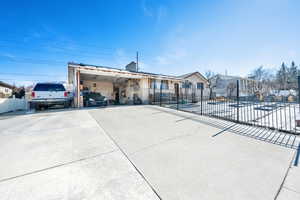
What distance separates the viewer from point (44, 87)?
7816 millimetres

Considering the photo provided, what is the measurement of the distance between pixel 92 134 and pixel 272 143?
5.16m

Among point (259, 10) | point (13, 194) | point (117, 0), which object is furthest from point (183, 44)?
point (13, 194)

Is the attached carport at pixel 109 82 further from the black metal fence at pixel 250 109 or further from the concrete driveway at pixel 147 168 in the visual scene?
the concrete driveway at pixel 147 168

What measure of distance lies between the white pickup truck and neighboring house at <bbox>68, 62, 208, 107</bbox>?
1.26 m

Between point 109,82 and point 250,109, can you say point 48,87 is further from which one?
point 250,109

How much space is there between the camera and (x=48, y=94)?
7855mm

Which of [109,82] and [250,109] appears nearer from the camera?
[250,109]

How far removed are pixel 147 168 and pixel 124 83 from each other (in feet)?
50.7

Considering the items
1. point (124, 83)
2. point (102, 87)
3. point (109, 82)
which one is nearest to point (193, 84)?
point (124, 83)

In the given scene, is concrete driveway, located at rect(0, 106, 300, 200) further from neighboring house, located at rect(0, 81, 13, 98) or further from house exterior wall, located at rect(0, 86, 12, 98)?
neighboring house, located at rect(0, 81, 13, 98)

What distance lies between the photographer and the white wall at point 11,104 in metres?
7.92

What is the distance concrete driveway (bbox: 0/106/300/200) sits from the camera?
4.83 ft

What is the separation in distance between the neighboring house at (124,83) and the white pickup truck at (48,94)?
1.26 meters

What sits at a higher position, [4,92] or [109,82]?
[109,82]
